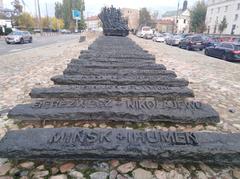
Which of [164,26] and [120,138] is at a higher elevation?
[164,26]

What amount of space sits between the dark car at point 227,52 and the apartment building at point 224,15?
32.3 meters

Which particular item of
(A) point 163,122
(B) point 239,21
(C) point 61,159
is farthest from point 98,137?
(B) point 239,21

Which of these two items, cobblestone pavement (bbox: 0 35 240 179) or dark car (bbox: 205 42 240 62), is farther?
dark car (bbox: 205 42 240 62)

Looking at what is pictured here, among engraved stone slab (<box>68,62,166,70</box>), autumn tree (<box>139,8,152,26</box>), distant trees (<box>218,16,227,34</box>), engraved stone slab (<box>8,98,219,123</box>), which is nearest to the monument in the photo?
engraved stone slab (<box>8,98,219,123</box>)

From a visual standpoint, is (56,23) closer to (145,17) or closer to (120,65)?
(145,17)

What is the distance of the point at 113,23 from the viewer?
2381 cm

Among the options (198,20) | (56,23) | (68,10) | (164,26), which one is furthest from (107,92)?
(164,26)

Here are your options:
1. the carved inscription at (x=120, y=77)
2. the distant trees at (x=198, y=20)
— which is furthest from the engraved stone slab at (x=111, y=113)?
the distant trees at (x=198, y=20)

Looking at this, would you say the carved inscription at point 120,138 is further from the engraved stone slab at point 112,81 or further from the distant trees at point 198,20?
the distant trees at point 198,20

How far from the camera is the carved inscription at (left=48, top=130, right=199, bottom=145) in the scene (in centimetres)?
252

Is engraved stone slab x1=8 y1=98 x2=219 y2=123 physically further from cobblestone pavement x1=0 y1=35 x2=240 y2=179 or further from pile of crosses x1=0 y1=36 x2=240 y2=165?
cobblestone pavement x1=0 y1=35 x2=240 y2=179

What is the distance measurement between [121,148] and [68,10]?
79.4 meters

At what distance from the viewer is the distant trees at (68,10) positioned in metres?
70.6

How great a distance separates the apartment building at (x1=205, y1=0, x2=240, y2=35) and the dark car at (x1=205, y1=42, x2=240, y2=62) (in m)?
32.3
